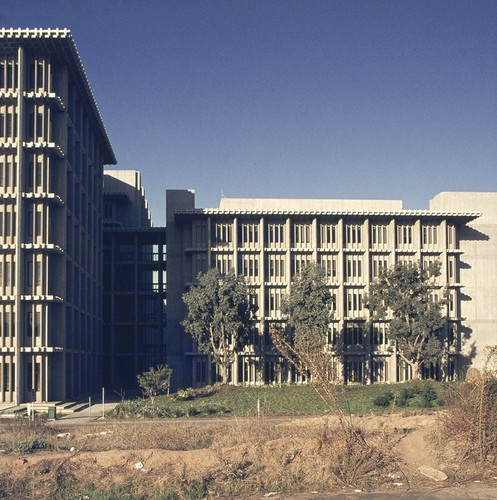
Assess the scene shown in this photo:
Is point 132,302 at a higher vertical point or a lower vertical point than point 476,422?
higher

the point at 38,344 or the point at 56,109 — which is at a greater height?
the point at 56,109

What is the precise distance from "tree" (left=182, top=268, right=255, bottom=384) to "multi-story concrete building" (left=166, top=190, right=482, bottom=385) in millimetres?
9820

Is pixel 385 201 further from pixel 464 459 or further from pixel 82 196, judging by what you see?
pixel 464 459

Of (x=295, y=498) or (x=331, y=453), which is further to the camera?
(x=331, y=453)

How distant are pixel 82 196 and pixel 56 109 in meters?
10.9

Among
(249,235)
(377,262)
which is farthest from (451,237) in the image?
(249,235)

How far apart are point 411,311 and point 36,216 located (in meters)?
30.9

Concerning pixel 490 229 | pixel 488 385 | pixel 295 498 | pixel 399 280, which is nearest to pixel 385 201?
pixel 490 229

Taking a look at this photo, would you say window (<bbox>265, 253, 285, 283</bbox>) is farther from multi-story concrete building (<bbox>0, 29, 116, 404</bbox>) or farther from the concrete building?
multi-story concrete building (<bbox>0, 29, 116, 404</bbox>)

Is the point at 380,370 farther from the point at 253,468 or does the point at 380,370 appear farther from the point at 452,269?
the point at 253,468

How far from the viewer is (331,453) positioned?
22.6 m

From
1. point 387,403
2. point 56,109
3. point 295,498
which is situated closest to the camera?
point 295,498

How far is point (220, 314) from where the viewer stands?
191 feet

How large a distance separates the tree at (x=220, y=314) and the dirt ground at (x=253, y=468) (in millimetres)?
32161
